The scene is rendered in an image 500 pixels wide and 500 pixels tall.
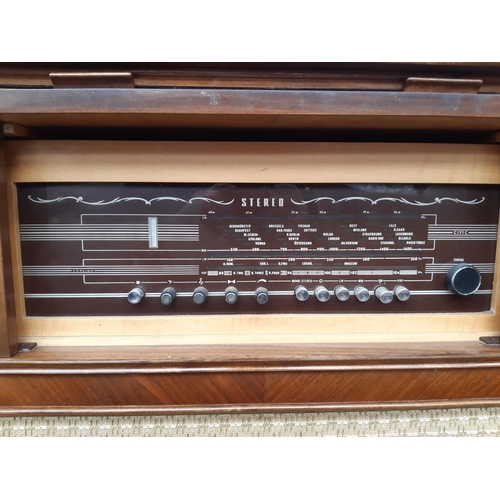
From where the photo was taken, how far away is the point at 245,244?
67 cm

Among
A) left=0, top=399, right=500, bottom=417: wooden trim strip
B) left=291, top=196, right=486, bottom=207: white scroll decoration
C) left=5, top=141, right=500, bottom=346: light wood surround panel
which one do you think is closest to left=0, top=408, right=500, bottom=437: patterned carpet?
left=0, top=399, right=500, bottom=417: wooden trim strip

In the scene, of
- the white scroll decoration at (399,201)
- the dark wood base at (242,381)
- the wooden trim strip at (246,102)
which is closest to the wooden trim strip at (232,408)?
the dark wood base at (242,381)

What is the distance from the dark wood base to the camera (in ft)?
2.03

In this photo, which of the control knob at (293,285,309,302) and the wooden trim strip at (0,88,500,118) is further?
the control knob at (293,285,309,302)

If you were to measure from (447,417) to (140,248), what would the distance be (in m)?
0.70

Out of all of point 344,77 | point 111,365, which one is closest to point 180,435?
point 111,365

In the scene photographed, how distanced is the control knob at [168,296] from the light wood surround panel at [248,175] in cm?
4

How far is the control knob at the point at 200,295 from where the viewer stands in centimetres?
65

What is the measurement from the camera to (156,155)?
63cm

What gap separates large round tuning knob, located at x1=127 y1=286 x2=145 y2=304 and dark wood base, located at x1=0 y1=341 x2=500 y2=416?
0.10 meters

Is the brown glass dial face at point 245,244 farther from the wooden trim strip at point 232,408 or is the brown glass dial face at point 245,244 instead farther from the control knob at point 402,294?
the wooden trim strip at point 232,408

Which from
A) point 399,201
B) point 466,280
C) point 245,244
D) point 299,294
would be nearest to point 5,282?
point 245,244

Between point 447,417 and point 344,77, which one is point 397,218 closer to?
point 344,77

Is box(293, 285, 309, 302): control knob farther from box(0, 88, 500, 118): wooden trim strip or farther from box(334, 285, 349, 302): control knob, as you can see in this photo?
box(0, 88, 500, 118): wooden trim strip
